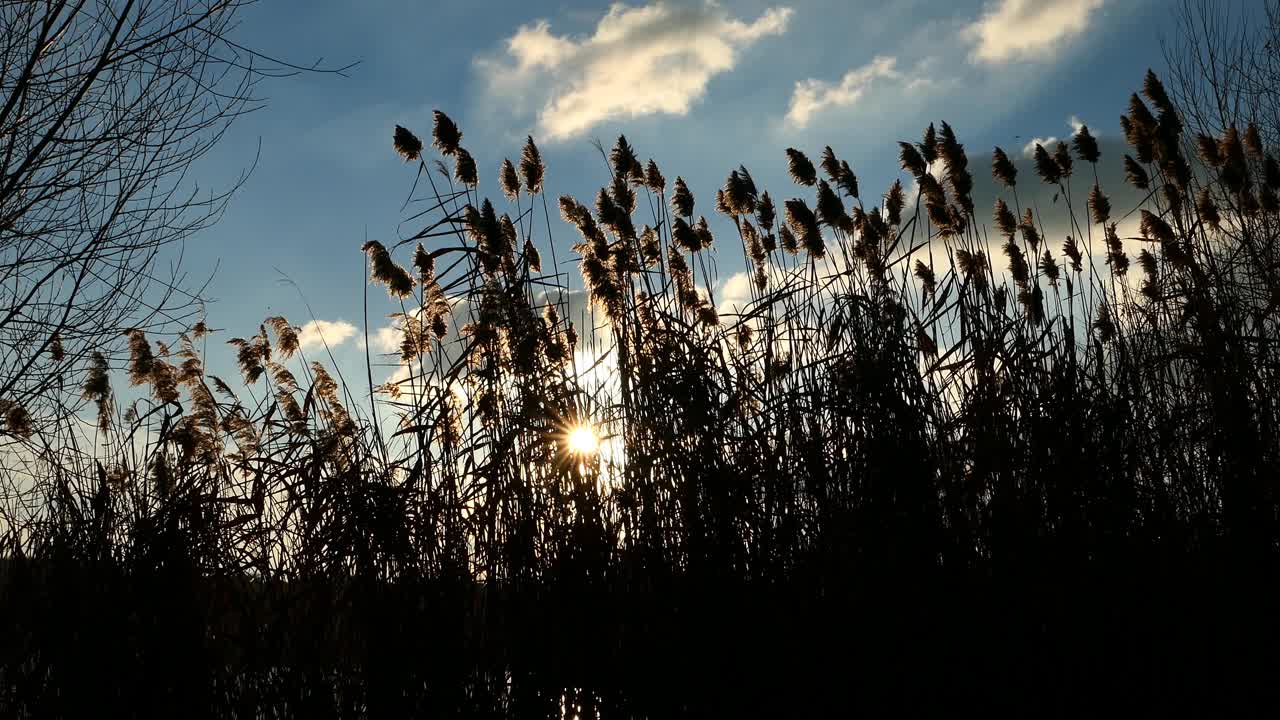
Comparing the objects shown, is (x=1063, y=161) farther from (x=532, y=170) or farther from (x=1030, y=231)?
(x=532, y=170)

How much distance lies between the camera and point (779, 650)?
2381 millimetres

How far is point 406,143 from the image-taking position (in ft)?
10.6

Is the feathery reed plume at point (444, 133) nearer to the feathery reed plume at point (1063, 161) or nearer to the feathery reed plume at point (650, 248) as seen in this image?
the feathery reed plume at point (650, 248)

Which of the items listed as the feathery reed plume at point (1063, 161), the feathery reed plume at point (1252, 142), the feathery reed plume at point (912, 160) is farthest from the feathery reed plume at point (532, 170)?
the feathery reed plume at point (1252, 142)

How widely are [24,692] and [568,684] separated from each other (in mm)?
1943

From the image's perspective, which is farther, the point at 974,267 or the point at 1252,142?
the point at 1252,142

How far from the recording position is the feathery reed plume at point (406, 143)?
322 centimetres

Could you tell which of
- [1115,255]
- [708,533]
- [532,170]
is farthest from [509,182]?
[1115,255]

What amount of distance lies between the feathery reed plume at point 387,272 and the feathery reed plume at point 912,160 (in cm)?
210

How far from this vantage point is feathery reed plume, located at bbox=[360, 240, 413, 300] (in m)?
3.31

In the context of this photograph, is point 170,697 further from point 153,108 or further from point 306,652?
point 153,108

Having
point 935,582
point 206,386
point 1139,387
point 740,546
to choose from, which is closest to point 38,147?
point 206,386

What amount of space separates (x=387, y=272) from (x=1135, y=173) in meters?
3.61

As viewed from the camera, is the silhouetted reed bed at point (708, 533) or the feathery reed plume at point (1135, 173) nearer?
the silhouetted reed bed at point (708, 533)
